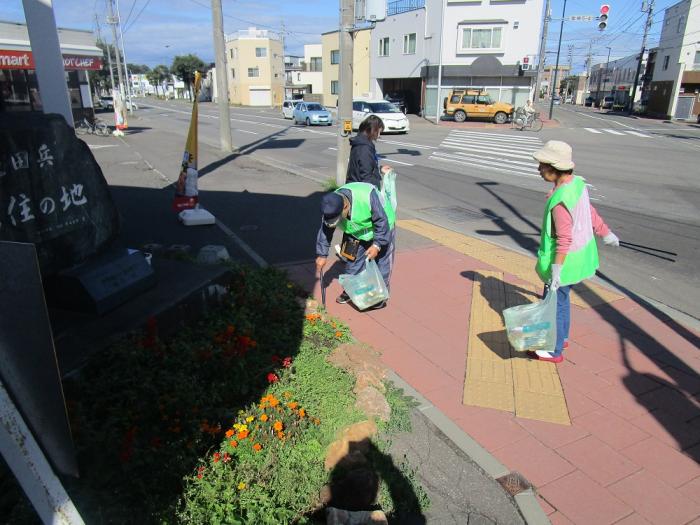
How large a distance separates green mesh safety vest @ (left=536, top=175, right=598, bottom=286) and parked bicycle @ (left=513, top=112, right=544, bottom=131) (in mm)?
29063

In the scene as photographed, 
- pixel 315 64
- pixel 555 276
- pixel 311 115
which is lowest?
pixel 311 115

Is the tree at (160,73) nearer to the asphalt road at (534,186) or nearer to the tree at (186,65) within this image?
the tree at (186,65)

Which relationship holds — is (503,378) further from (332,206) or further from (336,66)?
(336,66)

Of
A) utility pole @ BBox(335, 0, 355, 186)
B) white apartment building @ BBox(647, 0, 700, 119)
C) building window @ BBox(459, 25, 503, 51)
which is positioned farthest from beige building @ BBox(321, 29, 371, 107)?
utility pole @ BBox(335, 0, 355, 186)

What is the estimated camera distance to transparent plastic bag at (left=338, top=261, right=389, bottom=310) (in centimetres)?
495

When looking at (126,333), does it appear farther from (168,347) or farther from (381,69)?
(381,69)

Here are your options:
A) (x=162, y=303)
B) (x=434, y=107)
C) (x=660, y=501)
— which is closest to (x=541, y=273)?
(x=660, y=501)

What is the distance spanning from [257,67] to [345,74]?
217 feet

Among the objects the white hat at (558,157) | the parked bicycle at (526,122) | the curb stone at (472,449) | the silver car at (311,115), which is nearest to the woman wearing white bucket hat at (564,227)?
the white hat at (558,157)

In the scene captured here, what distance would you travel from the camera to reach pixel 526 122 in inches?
1224

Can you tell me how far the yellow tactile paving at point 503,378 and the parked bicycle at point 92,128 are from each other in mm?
24314

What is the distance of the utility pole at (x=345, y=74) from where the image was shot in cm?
945

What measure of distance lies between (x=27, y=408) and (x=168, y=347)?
265 centimetres

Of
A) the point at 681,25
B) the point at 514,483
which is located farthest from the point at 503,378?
the point at 681,25
